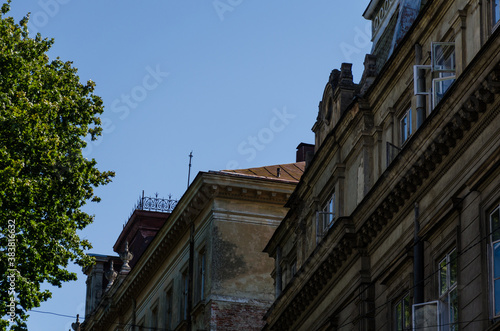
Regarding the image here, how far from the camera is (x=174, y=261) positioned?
139 feet

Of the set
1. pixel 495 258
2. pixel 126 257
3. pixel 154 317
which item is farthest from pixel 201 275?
pixel 495 258

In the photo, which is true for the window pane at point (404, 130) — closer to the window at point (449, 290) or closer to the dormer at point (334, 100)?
the dormer at point (334, 100)

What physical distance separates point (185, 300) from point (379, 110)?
16.4m

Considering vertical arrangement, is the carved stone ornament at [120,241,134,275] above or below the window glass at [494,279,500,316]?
above

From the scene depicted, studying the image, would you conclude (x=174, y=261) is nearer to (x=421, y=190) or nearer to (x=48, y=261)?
(x=48, y=261)

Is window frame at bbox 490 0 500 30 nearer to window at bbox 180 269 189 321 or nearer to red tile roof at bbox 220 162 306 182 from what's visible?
red tile roof at bbox 220 162 306 182

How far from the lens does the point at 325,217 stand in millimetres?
29297

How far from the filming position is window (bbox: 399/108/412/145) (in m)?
24.3

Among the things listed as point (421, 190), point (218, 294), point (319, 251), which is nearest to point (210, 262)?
point (218, 294)

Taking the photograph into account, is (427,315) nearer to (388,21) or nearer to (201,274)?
(388,21)

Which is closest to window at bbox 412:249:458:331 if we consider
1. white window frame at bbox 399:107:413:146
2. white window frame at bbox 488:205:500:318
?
white window frame at bbox 488:205:500:318

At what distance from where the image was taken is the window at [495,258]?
18969mm

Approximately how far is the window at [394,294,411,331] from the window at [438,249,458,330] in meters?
1.57

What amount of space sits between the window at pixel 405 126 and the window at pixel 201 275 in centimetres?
1537
